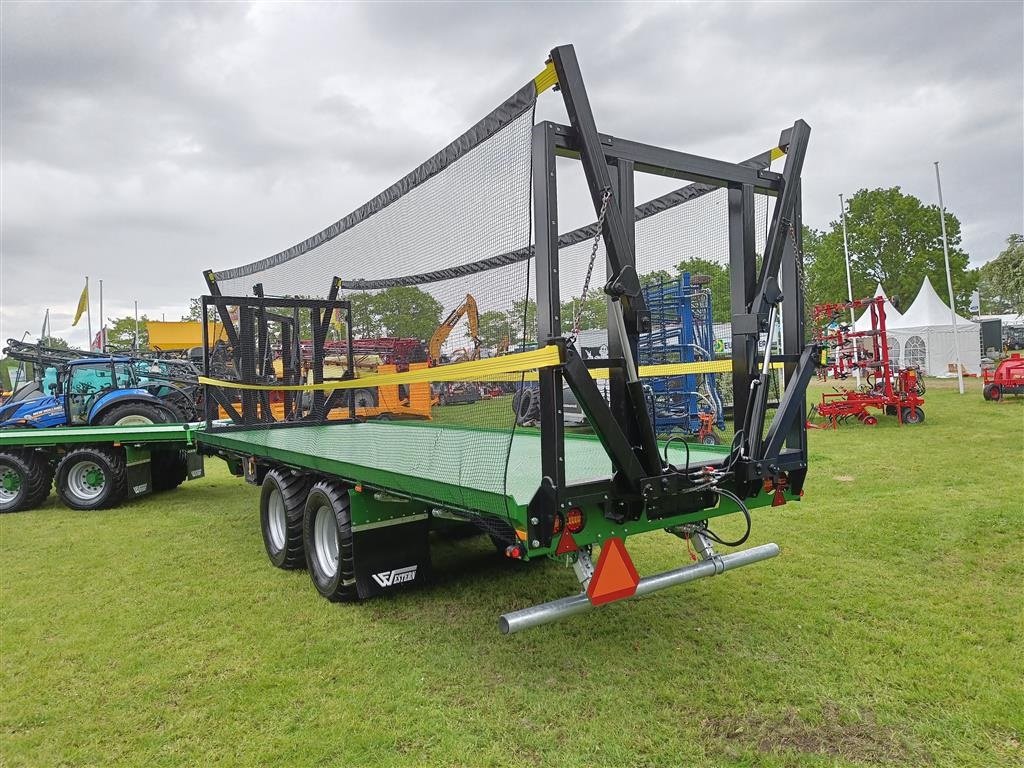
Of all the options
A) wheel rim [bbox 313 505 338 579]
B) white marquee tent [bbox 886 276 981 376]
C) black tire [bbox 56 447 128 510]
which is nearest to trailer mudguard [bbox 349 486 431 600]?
wheel rim [bbox 313 505 338 579]

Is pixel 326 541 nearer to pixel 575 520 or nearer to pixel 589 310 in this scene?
pixel 575 520

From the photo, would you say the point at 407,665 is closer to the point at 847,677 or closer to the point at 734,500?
the point at 734,500

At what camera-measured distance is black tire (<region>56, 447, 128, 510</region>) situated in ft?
27.6

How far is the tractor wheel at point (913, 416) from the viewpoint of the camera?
1308cm

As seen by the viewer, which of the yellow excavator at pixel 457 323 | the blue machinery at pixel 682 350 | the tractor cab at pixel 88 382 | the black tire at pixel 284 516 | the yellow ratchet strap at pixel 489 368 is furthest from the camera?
the tractor cab at pixel 88 382

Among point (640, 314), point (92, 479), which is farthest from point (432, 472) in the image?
point (92, 479)

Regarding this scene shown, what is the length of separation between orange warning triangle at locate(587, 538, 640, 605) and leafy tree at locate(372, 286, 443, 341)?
4.82 feet

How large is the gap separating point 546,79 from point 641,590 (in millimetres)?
2319

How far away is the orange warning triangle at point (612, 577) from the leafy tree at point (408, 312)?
57.9 inches

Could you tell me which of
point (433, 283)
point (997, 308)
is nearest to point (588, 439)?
point (433, 283)

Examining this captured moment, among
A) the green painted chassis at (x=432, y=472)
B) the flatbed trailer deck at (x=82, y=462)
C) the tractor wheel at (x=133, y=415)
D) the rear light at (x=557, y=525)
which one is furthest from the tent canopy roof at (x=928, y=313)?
the rear light at (x=557, y=525)

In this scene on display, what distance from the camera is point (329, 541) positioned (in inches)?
187

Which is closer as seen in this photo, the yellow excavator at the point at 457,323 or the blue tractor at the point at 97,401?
the yellow excavator at the point at 457,323

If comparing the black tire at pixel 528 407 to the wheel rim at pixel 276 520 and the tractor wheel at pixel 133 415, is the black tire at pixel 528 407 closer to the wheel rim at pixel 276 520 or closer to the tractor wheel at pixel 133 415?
the wheel rim at pixel 276 520
